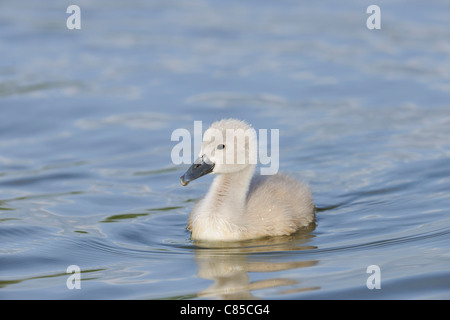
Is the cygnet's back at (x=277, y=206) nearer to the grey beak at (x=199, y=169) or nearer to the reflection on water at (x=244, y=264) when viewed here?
the reflection on water at (x=244, y=264)

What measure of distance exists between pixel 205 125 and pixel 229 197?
349 centimetres

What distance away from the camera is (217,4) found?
17.2 metres

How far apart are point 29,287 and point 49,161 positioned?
12.5 ft

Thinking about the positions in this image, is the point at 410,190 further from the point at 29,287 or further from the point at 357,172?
the point at 29,287

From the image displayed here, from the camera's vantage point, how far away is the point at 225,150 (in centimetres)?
820

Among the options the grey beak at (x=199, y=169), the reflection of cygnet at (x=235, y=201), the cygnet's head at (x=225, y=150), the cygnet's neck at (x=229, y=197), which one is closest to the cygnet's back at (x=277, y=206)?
the reflection of cygnet at (x=235, y=201)

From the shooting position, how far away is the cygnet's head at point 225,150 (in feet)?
26.6

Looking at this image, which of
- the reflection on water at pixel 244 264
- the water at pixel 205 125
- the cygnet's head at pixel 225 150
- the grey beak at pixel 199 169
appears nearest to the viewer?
the reflection on water at pixel 244 264

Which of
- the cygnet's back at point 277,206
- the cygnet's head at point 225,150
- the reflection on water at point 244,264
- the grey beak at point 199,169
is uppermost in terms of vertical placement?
the cygnet's head at point 225,150

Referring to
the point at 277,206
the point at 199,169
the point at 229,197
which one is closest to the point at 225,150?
the point at 199,169

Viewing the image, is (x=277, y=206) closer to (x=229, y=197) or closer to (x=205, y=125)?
(x=229, y=197)

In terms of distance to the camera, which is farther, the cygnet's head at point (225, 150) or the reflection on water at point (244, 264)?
the cygnet's head at point (225, 150)

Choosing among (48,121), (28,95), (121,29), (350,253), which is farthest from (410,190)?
(121,29)

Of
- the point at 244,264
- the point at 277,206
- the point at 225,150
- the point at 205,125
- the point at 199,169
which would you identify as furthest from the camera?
the point at 205,125
